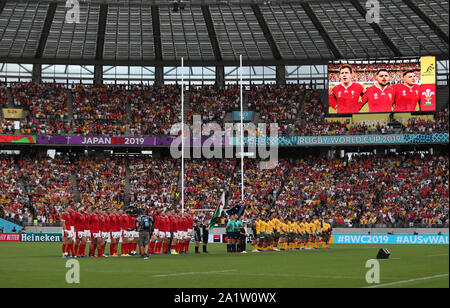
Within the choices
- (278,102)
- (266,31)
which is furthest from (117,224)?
(278,102)

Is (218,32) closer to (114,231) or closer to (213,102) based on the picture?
(213,102)

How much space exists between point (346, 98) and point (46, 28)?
25.8 meters

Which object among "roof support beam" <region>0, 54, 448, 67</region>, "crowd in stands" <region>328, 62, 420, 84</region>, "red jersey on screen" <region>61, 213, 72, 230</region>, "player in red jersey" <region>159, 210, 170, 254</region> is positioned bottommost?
"player in red jersey" <region>159, 210, 170, 254</region>

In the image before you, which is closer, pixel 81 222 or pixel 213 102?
pixel 81 222

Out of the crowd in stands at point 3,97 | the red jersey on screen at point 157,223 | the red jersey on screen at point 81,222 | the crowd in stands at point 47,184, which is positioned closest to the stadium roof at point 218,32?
the crowd in stands at point 3,97

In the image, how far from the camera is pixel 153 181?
6138 cm

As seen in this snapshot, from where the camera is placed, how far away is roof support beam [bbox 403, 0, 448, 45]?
5269cm

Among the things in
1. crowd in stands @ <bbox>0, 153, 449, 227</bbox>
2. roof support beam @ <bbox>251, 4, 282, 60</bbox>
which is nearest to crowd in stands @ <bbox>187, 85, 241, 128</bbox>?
crowd in stands @ <bbox>0, 153, 449, 227</bbox>

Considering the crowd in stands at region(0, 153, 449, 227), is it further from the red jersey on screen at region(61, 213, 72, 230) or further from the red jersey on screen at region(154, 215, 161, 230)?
the red jersey on screen at region(61, 213, 72, 230)

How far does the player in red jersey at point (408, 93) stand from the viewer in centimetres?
5581

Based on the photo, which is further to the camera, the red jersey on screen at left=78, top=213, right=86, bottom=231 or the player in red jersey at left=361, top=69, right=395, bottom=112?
the player in red jersey at left=361, top=69, right=395, bottom=112

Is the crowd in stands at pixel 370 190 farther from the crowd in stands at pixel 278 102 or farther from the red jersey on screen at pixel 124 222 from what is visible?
the red jersey on screen at pixel 124 222

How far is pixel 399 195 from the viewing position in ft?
180

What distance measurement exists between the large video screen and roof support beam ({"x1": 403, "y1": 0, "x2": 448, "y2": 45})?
253 centimetres
